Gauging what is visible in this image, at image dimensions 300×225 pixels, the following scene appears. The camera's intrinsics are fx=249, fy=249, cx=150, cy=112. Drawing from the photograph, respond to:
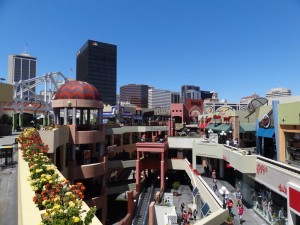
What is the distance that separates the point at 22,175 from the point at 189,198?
27.3 meters

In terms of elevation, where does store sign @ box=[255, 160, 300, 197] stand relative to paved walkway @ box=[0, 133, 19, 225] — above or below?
below

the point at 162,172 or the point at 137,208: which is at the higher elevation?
the point at 162,172

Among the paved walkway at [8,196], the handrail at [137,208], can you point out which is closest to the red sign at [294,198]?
the paved walkway at [8,196]

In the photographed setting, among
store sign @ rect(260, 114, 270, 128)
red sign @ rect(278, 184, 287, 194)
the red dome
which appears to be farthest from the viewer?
the red dome

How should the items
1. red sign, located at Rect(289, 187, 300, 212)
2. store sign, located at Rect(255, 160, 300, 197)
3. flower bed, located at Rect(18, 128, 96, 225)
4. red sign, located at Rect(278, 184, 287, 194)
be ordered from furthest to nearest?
red sign, located at Rect(278, 184, 287, 194) < store sign, located at Rect(255, 160, 300, 197) < red sign, located at Rect(289, 187, 300, 212) < flower bed, located at Rect(18, 128, 96, 225)

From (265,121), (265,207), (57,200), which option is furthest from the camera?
(265,121)

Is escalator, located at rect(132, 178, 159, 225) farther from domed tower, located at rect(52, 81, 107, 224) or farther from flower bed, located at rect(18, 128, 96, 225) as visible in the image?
flower bed, located at rect(18, 128, 96, 225)

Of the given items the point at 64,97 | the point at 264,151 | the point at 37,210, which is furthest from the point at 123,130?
the point at 37,210

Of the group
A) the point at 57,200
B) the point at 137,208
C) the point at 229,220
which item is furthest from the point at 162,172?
the point at 57,200

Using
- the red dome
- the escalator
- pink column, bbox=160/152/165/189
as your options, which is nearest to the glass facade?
the escalator

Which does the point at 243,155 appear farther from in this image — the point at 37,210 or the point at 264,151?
the point at 37,210

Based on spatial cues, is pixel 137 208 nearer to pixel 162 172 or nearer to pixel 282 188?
pixel 162 172

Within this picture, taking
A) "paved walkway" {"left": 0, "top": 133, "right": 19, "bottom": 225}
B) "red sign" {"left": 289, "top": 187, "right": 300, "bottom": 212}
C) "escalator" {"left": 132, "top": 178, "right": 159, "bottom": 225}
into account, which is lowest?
"escalator" {"left": 132, "top": 178, "right": 159, "bottom": 225}

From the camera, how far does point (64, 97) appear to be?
3036 cm
